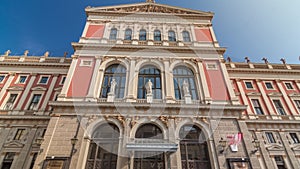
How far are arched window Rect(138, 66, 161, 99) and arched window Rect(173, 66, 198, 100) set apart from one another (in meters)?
1.80

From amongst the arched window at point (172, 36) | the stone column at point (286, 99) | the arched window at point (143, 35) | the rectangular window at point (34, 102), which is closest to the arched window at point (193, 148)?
the arched window at point (172, 36)

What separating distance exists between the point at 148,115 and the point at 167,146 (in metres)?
3.44

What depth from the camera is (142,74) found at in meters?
20.0

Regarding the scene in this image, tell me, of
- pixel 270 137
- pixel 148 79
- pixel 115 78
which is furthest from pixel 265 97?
pixel 115 78

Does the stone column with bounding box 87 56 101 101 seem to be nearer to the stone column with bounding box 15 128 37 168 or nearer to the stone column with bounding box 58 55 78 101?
the stone column with bounding box 58 55 78 101

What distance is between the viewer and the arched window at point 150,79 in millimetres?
18367

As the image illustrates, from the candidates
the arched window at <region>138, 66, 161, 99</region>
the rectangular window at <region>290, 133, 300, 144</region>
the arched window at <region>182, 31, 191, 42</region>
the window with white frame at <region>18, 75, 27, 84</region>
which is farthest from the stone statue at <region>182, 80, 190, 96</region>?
the window with white frame at <region>18, 75, 27, 84</region>

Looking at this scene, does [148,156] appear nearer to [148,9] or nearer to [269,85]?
[269,85]

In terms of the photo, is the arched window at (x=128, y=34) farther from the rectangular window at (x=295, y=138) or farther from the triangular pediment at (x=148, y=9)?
the rectangular window at (x=295, y=138)

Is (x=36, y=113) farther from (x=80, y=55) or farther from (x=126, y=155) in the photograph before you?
(x=126, y=155)

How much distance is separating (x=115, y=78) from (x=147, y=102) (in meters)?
5.00

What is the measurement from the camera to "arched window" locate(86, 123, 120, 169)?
1406 centimetres

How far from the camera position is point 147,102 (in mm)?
16812

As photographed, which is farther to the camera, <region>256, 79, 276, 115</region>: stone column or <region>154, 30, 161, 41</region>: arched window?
<region>154, 30, 161, 41</region>: arched window
